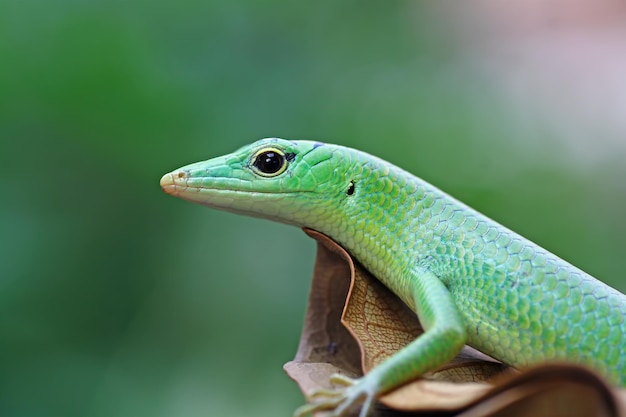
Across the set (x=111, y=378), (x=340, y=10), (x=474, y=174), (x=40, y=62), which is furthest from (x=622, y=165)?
(x=40, y=62)

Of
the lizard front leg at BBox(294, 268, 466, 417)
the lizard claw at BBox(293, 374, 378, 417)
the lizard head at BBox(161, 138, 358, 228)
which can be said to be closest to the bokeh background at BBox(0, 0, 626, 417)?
the lizard head at BBox(161, 138, 358, 228)

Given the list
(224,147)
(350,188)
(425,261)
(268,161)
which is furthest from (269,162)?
(224,147)

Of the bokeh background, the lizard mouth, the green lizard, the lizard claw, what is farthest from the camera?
the bokeh background

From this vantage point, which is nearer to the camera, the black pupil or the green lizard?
the green lizard

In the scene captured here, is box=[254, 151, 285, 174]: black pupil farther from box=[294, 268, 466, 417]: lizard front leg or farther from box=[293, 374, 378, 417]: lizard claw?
box=[293, 374, 378, 417]: lizard claw

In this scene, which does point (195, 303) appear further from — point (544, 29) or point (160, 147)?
point (544, 29)

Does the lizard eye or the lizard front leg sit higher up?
the lizard eye

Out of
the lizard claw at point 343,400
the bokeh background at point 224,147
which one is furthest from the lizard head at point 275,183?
the bokeh background at point 224,147
